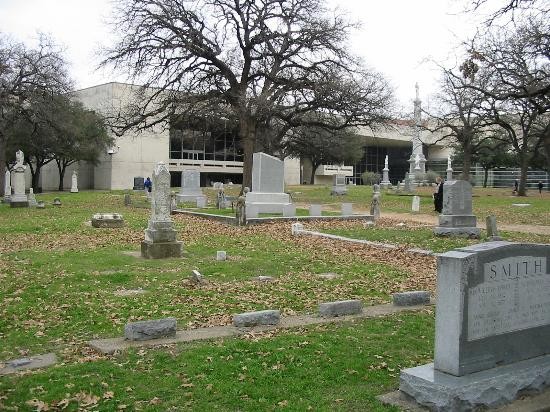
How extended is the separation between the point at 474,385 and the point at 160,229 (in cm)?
1022

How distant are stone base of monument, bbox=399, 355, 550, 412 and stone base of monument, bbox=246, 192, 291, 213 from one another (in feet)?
65.3

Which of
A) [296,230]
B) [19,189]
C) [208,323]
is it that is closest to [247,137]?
[19,189]

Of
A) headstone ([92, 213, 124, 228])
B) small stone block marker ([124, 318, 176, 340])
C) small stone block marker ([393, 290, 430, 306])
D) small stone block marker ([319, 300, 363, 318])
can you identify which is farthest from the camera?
headstone ([92, 213, 124, 228])

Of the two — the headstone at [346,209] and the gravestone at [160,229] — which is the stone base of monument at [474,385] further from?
the headstone at [346,209]

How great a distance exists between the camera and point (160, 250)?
13633 millimetres

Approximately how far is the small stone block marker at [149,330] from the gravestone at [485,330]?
300cm

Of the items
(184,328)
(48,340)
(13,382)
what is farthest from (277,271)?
(13,382)

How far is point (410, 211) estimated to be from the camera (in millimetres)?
29969

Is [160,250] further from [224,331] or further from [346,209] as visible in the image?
[346,209]

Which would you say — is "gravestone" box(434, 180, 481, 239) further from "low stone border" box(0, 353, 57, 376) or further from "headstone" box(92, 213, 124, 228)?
"low stone border" box(0, 353, 57, 376)

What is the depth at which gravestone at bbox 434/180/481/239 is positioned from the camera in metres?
17.8

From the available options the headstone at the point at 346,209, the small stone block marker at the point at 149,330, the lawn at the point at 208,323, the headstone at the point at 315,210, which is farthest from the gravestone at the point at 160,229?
the headstone at the point at 346,209

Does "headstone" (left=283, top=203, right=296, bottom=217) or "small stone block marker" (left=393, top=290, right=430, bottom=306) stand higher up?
"headstone" (left=283, top=203, right=296, bottom=217)

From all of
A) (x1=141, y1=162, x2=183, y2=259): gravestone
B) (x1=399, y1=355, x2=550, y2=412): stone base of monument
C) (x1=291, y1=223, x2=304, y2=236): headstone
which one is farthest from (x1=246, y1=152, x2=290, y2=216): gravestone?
(x1=399, y1=355, x2=550, y2=412): stone base of monument
